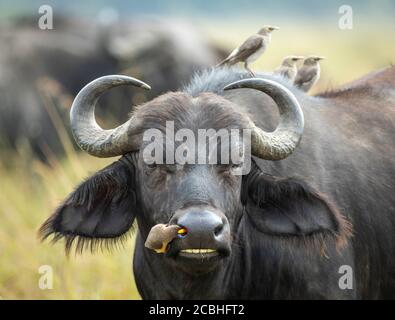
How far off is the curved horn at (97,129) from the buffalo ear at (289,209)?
802 mm

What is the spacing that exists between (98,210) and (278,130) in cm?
132

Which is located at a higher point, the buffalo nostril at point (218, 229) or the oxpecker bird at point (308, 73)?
the oxpecker bird at point (308, 73)

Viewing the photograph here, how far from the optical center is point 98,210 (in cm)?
662

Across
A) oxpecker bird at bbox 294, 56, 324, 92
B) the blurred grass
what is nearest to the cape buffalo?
oxpecker bird at bbox 294, 56, 324, 92

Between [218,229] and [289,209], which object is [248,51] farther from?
[218,229]

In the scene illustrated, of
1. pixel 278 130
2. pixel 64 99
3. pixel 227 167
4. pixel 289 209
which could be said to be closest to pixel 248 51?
pixel 278 130

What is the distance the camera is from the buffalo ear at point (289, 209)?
6.32 metres

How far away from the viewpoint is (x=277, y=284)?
21.5ft

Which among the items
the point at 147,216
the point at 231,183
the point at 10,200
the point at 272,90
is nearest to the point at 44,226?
the point at 147,216

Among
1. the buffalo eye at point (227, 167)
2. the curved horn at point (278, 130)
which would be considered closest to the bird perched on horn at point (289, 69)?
→ the curved horn at point (278, 130)

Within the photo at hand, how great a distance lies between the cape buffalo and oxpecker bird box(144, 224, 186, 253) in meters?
0.06

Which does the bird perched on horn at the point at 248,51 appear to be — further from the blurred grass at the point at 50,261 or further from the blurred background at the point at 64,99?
the blurred grass at the point at 50,261
